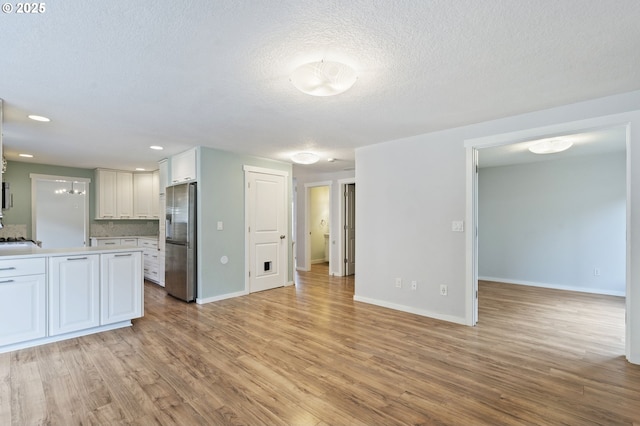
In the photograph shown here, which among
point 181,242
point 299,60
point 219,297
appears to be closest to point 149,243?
point 181,242

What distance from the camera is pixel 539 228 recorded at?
19.0 ft

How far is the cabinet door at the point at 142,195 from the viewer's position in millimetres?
6707

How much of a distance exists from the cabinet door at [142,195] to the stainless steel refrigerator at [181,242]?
2.22 meters

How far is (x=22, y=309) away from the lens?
2.91 metres

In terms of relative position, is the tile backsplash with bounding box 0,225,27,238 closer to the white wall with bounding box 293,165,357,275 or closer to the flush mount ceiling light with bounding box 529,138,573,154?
the white wall with bounding box 293,165,357,275

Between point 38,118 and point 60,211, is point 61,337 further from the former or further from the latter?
point 60,211

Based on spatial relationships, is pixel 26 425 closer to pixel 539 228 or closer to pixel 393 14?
pixel 393 14

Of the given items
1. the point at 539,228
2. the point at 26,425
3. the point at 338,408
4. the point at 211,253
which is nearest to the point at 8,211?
the point at 211,253

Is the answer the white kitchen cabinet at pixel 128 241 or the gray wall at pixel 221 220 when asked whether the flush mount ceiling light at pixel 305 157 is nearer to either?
the gray wall at pixel 221 220

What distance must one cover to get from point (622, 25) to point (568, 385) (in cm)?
240

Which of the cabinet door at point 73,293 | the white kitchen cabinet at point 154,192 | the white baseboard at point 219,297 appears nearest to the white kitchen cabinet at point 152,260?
the white kitchen cabinet at point 154,192

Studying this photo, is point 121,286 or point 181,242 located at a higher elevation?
point 181,242

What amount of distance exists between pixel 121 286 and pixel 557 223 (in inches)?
274

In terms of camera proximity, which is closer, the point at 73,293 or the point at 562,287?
the point at 73,293
